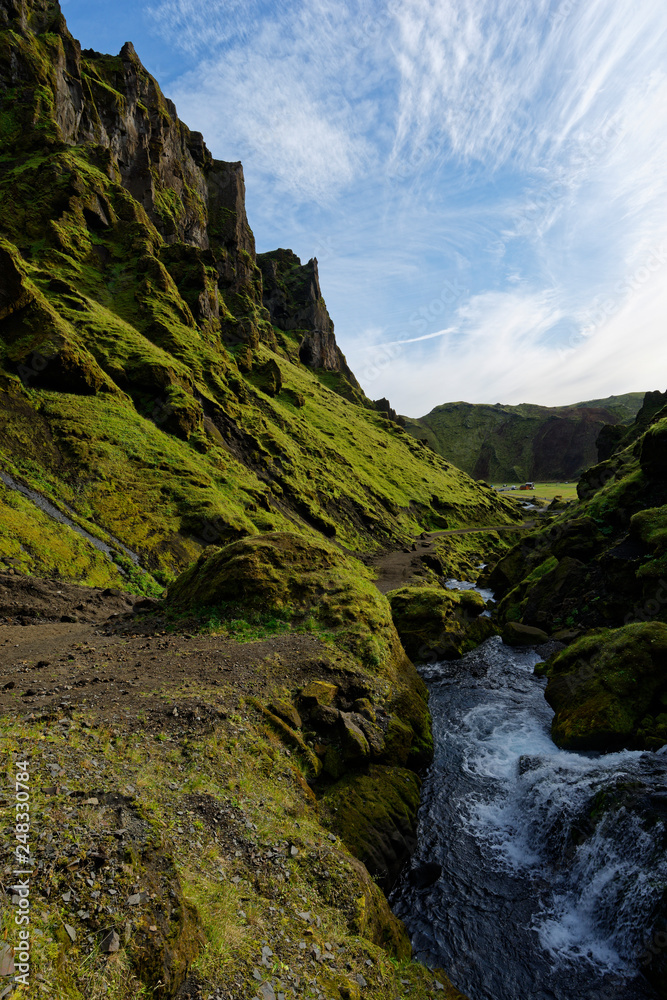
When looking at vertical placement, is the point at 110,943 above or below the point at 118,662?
below

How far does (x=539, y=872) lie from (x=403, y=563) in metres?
49.0

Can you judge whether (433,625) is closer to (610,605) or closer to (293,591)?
(610,605)

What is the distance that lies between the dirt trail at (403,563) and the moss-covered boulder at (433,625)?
33.9ft

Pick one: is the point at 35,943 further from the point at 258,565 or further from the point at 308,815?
the point at 258,565

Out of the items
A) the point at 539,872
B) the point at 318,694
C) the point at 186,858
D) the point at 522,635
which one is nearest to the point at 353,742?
the point at 318,694

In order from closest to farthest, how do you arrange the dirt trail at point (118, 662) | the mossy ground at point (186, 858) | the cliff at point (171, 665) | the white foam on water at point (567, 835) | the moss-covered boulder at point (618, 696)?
1. the mossy ground at point (186, 858)
2. the cliff at point (171, 665)
3. the white foam on water at point (567, 835)
4. the dirt trail at point (118, 662)
5. the moss-covered boulder at point (618, 696)

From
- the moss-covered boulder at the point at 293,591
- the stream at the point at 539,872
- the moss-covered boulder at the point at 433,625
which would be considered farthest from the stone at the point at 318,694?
the moss-covered boulder at the point at 433,625

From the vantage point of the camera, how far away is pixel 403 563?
61.6 metres

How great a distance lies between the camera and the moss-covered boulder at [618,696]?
16109 mm

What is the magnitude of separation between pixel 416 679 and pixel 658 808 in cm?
1143

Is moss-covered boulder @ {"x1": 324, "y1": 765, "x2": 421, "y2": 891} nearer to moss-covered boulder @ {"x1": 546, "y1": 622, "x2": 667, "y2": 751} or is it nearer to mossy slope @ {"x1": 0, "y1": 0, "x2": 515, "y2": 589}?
moss-covered boulder @ {"x1": 546, "y1": 622, "x2": 667, "y2": 751}

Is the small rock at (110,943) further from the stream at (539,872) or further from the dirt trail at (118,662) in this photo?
the stream at (539,872)

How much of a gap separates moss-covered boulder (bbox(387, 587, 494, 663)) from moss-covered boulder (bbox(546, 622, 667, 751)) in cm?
901

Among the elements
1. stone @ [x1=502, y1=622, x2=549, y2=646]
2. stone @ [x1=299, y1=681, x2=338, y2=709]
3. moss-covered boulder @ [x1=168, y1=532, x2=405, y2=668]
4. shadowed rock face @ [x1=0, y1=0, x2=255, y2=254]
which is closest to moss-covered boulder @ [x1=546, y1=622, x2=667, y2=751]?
moss-covered boulder @ [x1=168, y1=532, x2=405, y2=668]
